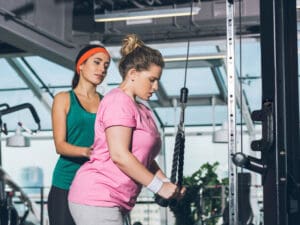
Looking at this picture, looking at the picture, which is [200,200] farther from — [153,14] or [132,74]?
[132,74]

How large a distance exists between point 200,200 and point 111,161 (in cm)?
573

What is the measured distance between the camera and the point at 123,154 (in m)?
1.65

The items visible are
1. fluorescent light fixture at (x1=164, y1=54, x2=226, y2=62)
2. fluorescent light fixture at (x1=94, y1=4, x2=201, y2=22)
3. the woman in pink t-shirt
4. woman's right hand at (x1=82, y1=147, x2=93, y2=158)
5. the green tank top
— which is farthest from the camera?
fluorescent light fixture at (x1=164, y1=54, x2=226, y2=62)

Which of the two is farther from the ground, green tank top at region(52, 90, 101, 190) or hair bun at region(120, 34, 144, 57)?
hair bun at region(120, 34, 144, 57)

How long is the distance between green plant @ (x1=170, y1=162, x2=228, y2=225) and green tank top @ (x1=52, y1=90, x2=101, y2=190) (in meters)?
5.10

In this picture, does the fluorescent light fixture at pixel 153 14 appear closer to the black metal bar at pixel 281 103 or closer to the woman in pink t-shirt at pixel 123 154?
the black metal bar at pixel 281 103

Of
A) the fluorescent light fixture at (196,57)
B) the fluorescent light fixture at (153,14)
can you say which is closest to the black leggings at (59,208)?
the fluorescent light fixture at (153,14)

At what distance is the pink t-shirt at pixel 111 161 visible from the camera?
5.59ft

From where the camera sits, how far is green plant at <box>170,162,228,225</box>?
23.9 ft

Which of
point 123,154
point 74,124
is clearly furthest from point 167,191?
point 74,124

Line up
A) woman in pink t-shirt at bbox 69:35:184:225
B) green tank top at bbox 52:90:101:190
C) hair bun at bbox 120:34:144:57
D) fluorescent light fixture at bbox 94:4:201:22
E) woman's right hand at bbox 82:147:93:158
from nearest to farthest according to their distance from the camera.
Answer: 1. woman in pink t-shirt at bbox 69:35:184:225
2. hair bun at bbox 120:34:144:57
3. woman's right hand at bbox 82:147:93:158
4. green tank top at bbox 52:90:101:190
5. fluorescent light fixture at bbox 94:4:201:22

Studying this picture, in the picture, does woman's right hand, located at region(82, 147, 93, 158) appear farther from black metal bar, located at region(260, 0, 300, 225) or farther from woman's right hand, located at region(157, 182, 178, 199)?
black metal bar, located at region(260, 0, 300, 225)

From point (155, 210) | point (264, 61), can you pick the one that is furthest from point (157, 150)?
point (155, 210)

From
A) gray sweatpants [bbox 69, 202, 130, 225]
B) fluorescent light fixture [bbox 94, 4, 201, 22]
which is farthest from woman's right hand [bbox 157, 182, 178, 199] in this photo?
fluorescent light fixture [bbox 94, 4, 201, 22]
